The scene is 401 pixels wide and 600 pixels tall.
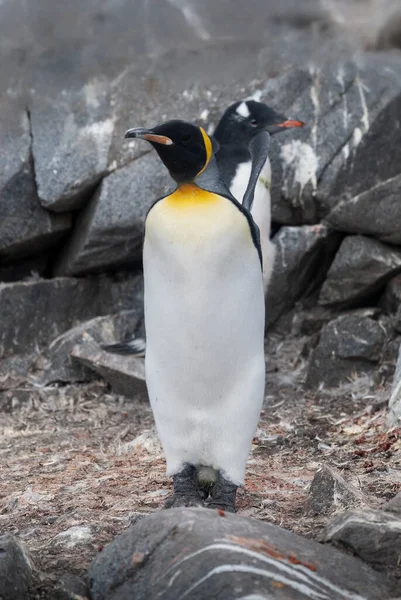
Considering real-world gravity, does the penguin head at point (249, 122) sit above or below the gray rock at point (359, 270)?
above

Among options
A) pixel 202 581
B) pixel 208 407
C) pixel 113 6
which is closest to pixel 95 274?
pixel 208 407

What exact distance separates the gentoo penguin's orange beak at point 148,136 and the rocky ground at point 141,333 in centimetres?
24

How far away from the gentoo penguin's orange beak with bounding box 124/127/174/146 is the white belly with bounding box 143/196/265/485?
26cm

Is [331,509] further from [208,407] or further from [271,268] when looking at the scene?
[271,268]

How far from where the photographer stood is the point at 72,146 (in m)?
7.23

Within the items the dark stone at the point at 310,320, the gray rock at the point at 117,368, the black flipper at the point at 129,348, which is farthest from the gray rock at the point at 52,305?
the dark stone at the point at 310,320

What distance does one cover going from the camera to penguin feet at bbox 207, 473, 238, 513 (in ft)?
12.6

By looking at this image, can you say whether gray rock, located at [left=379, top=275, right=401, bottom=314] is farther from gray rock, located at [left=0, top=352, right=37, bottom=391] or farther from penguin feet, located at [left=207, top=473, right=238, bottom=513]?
penguin feet, located at [left=207, top=473, right=238, bottom=513]

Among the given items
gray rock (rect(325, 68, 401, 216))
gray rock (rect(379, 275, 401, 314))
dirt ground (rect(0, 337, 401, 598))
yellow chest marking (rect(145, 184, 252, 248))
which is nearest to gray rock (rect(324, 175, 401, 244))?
gray rock (rect(325, 68, 401, 216))

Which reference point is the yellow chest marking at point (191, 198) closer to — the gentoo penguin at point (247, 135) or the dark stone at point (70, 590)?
the dark stone at point (70, 590)

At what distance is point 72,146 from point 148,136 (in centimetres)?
369

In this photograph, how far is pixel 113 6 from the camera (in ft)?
7.20

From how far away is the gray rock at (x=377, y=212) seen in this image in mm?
6953

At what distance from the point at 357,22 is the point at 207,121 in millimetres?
5563
